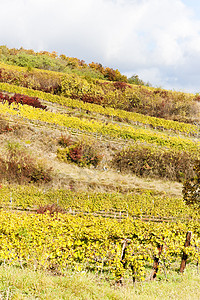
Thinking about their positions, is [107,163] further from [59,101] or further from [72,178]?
[59,101]

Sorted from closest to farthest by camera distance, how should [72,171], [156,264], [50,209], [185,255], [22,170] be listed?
[156,264]
[185,255]
[50,209]
[22,170]
[72,171]

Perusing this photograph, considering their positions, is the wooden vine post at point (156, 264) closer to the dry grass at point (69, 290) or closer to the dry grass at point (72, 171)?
the dry grass at point (69, 290)

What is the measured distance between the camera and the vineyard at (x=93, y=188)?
6.22m

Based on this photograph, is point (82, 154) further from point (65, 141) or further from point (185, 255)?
point (185, 255)

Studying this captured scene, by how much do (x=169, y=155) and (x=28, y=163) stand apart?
11.5 m

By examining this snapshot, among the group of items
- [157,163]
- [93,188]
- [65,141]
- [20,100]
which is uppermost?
[20,100]

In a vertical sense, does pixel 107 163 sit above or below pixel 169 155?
below

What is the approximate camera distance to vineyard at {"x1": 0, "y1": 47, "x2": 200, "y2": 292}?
6219mm

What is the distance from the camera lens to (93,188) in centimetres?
1734

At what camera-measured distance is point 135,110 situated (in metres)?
35.8

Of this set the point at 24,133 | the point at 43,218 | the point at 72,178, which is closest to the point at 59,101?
the point at 24,133

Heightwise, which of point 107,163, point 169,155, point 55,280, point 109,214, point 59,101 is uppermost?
point 59,101

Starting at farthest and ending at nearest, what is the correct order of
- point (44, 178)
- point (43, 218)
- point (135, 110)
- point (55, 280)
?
point (135, 110) → point (44, 178) → point (43, 218) → point (55, 280)

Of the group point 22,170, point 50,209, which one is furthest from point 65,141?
point 50,209
